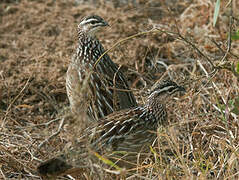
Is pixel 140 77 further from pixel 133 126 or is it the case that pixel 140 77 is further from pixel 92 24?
pixel 133 126

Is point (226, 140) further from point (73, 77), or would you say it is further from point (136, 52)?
point (136, 52)

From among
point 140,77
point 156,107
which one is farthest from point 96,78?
point 140,77

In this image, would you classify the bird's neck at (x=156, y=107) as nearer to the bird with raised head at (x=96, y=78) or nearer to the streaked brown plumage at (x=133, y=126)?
the streaked brown plumage at (x=133, y=126)

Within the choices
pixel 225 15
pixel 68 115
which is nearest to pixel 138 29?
pixel 225 15

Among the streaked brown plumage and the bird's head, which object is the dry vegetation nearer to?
the streaked brown plumage

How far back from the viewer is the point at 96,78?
537 cm

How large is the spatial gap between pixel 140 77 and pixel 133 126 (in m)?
1.74

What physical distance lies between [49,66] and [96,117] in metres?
2.06

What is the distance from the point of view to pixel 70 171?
14.4 feet

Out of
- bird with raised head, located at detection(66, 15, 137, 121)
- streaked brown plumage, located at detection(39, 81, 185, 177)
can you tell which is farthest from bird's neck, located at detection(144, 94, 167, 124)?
bird with raised head, located at detection(66, 15, 137, 121)

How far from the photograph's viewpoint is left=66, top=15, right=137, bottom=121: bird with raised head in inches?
206

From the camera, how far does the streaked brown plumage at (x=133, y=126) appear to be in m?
4.63

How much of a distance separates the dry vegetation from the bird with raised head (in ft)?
0.94

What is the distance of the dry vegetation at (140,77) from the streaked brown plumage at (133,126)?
0.19 metres
